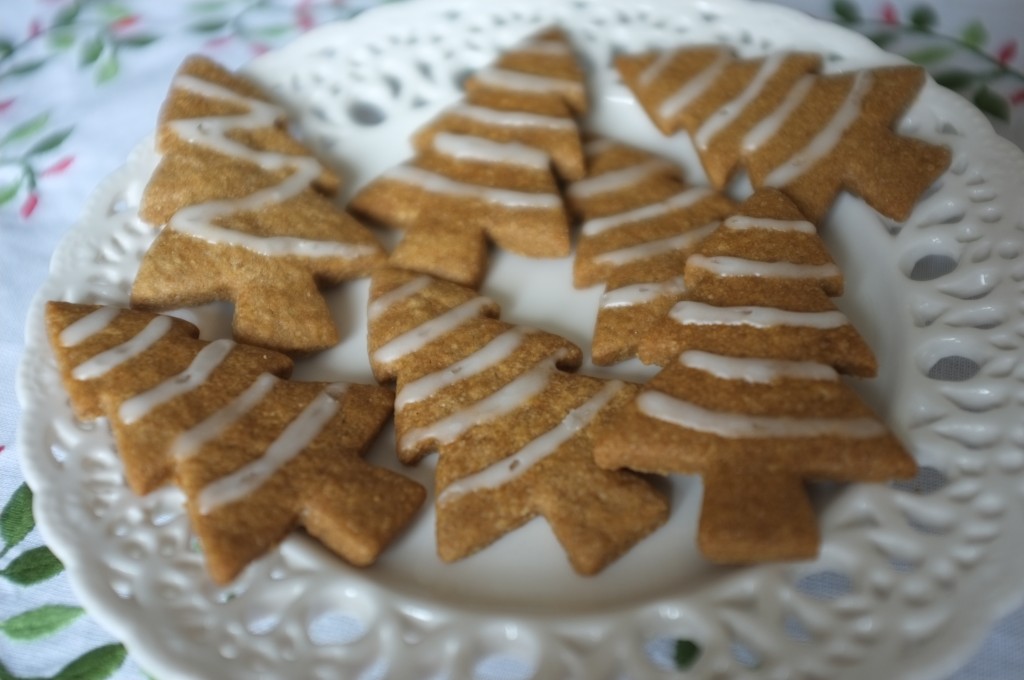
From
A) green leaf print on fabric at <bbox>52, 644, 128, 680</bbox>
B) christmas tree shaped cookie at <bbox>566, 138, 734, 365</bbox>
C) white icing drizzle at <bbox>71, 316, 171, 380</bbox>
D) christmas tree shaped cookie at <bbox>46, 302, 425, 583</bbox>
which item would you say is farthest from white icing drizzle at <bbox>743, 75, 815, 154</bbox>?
green leaf print on fabric at <bbox>52, 644, 128, 680</bbox>

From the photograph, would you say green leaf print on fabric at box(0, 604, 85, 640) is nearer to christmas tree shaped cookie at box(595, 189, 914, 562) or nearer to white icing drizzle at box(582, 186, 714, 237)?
christmas tree shaped cookie at box(595, 189, 914, 562)

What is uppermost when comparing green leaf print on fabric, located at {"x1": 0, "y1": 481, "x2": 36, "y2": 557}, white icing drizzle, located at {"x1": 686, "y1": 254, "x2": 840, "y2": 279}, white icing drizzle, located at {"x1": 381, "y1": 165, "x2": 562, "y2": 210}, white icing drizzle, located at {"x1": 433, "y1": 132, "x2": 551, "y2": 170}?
white icing drizzle, located at {"x1": 433, "y1": 132, "x2": 551, "y2": 170}

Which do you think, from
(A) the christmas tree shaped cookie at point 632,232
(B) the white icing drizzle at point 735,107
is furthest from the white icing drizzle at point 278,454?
(B) the white icing drizzle at point 735,107

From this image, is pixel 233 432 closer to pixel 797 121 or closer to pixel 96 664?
pixel 96 664

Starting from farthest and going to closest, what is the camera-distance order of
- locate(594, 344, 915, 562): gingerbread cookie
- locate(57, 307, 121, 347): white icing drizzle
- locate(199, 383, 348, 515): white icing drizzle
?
locate(57, 307, 121, 347): white icing drizzle, locate(199, 383, 348, 515): white icing drizzle, locate(594, 344, 915, 562): gingerbread cookie

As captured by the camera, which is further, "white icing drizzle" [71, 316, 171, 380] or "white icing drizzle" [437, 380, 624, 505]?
"white icing drizzle" [71, 316, 171, 380]

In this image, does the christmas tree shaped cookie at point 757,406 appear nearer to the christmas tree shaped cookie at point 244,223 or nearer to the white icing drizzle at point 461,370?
the white icing drizzle at point 461,370

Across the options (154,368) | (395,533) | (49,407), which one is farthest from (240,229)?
(395,533)
